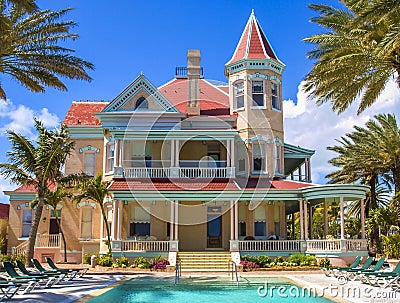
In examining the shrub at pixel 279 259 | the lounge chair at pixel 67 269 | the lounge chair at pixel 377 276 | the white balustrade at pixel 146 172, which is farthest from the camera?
the white balustrade at pixel 146 172

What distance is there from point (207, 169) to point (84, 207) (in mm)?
9072

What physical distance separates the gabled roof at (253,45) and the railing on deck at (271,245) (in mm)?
12396

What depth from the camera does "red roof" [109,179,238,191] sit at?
92.6 ft

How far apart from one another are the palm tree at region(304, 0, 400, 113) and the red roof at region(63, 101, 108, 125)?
58.6 ft

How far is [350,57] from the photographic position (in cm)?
1903

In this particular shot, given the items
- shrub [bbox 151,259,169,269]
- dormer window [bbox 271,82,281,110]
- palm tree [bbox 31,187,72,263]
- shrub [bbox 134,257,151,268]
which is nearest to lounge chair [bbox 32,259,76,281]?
shrub [bbox 134,257,151,268]

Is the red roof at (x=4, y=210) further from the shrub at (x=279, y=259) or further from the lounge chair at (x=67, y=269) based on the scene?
the shrub at (x=279, y=259)

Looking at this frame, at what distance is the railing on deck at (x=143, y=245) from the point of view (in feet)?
90.1

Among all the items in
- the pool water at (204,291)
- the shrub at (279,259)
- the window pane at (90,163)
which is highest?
the window pane at (90,163)

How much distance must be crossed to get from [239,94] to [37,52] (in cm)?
1594

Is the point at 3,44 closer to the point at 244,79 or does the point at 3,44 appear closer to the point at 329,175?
the point at 244,79

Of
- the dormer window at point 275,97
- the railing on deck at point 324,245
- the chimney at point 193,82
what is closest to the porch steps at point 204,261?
the railing on deck at point 324,245

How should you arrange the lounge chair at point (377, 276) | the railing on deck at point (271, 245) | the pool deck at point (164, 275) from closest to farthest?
1. the pool deck at point (164, 275)
2. the lounge chair at point (377, 276)
3. the railing on deck at point (271, 245)

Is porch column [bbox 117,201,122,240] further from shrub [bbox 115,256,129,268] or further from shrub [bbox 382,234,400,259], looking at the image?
shrub [bbox 382,234,400,259]
